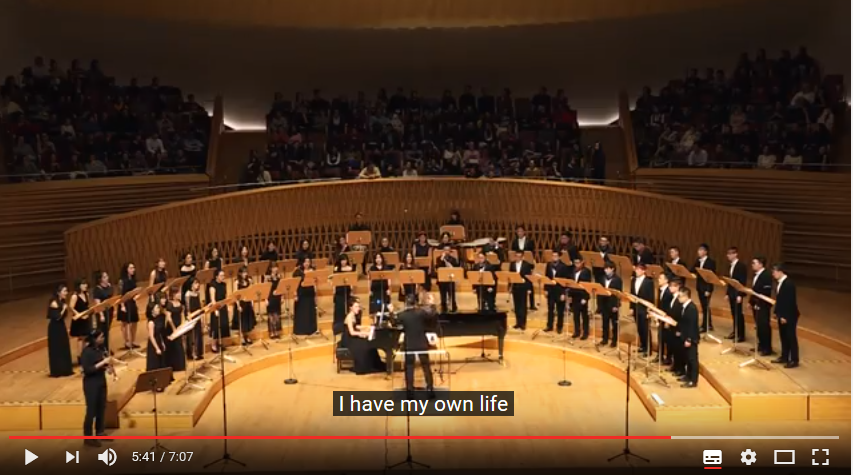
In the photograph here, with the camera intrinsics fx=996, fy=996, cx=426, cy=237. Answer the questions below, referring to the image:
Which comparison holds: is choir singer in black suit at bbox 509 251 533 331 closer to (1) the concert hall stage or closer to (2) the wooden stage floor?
(1) the concert hall stage

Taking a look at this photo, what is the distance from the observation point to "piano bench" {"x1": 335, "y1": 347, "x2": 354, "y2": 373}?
12.6 m

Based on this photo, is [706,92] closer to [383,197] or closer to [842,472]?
[383,197]

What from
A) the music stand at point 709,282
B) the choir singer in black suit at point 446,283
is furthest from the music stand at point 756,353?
the choir singer in black suit at point 446,283

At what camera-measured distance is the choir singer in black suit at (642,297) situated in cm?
1205

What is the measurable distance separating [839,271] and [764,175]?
1.86 metres

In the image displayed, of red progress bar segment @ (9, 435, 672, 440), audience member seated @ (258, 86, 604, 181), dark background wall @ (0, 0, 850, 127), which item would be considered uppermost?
dark background wall @ (0, 0, 850, 127)

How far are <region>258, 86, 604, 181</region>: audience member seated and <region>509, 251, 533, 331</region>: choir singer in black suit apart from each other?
3.46 metres

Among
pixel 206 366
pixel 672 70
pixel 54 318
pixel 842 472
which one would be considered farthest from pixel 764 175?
pixel 54 318

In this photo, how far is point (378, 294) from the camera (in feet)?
45.8

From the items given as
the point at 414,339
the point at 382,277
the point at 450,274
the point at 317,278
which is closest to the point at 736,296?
the point at 450,274

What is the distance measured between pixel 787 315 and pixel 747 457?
7.63 ft

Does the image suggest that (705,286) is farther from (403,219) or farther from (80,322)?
(80,322)
